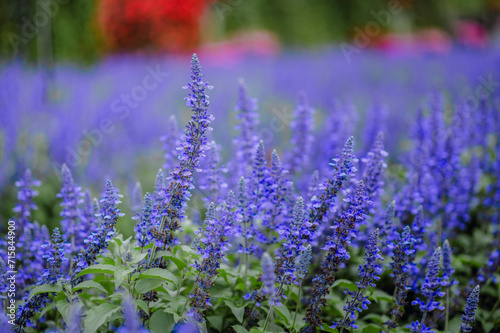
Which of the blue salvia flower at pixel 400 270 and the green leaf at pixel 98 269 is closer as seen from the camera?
the green leaf at pixel 98 269

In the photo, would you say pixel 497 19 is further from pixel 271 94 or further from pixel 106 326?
pixel 106 326

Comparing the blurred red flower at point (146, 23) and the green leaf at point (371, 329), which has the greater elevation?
the blurred red flower at point (146, 23)

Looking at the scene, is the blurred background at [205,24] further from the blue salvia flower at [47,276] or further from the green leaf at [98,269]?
the green leaf at [98,269]

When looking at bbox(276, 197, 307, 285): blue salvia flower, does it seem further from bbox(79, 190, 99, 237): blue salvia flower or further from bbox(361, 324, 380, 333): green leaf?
bbox(79, 190, 99, 237): blue salvia flower

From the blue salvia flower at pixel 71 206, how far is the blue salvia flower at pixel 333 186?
142 cm

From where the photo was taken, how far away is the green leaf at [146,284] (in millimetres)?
2240

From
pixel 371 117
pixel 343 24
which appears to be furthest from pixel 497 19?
pixel 371 117

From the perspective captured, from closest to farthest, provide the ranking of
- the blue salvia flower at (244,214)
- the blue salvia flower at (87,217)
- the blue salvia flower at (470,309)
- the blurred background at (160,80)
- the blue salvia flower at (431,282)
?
1. the blue salvia flower at (470,309)
2. the blue salvia flower at (431,282)
3. the blue salvia flower at (244,214)
4. the blue salvia flower at (87,217)
5. the blurred background at (160,80)

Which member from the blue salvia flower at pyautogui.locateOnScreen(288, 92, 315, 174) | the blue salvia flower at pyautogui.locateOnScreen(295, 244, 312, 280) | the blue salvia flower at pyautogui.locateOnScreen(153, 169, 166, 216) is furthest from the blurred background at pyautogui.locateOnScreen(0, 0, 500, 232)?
the blue salvia flower at pyautogui.locateOnScreen(295, 244, 312, 280)

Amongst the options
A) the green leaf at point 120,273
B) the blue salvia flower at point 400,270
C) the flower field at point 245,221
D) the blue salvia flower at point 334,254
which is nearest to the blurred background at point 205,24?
the flower field at point 245,221

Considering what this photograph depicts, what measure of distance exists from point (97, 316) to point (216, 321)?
28.7 inches

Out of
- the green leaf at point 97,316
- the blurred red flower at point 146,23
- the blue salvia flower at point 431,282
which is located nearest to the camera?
the green leaf at point 97,316

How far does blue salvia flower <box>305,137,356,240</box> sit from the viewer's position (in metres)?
2.40

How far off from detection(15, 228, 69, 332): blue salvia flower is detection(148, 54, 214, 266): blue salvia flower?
1.55 feet
